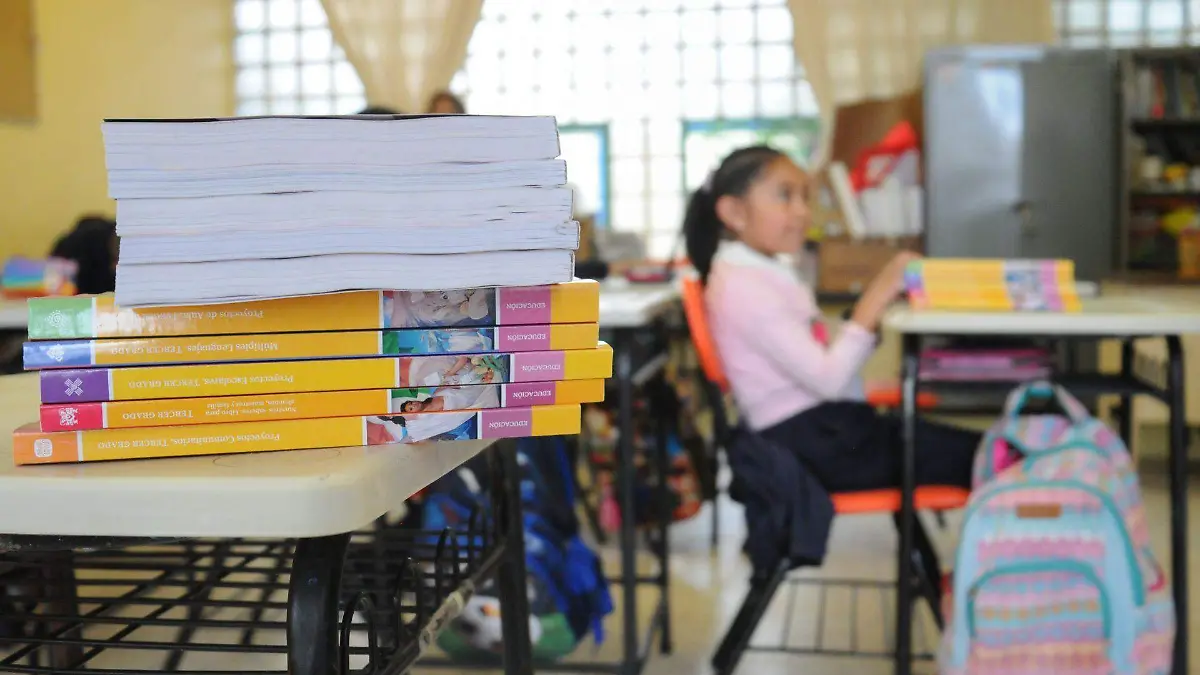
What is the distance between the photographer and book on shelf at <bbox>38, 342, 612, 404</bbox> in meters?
0.59

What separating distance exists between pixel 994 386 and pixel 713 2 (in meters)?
4.23

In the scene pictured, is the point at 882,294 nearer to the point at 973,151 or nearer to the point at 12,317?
the point at 12,317

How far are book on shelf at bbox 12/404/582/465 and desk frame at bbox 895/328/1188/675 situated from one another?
121 centimetres

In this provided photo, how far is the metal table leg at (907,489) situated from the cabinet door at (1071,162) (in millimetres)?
3568

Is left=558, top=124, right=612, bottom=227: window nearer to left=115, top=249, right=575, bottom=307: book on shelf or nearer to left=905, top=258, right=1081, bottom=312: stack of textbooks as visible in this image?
left=905, top=258, right=1081, bottom=312: stack of textbooks

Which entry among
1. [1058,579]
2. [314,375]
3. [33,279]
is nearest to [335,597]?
[314,375]

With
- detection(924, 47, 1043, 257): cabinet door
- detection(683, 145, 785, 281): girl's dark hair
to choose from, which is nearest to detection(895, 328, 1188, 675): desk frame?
detection(683, 145, 785, 281): girl's dark hair

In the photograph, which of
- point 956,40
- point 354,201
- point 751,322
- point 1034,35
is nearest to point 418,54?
point 956,40

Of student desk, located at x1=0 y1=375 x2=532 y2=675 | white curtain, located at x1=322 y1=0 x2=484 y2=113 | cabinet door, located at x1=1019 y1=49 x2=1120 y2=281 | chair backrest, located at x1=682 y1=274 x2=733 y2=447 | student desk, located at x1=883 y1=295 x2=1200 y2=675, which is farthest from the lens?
white curtain, located at x1=322 y1=0 x2=484 y2=113

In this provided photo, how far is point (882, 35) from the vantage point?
5473 mm

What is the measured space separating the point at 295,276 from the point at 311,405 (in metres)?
0.07

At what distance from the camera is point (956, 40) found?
5.48m

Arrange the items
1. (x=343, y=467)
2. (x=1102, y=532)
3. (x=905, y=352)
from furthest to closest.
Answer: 1. (x=905, y=352)
2. (x=1102, y=532)
3. (x=343, y=467)

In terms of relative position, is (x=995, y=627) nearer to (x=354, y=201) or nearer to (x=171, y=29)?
(x=354, y=201)
